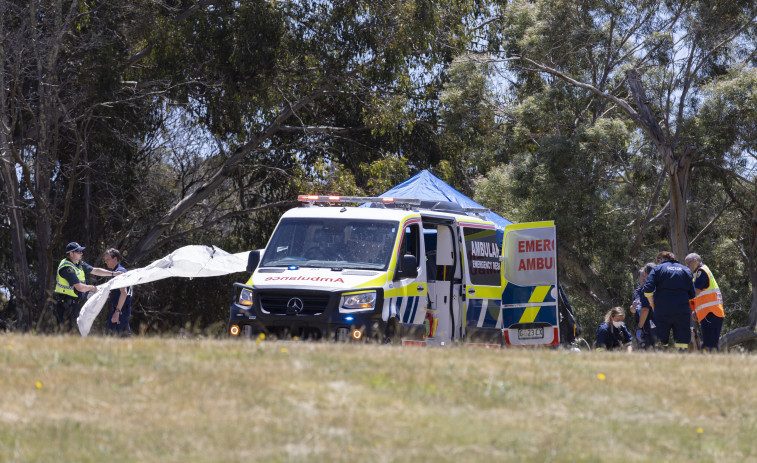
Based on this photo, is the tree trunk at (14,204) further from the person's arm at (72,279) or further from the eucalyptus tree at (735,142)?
the eucalyptus tree at (735,142)

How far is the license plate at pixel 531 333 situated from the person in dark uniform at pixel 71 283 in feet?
19.7

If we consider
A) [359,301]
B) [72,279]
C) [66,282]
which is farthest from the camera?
[66,282]

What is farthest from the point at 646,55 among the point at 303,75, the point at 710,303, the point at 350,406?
the point at 350,406

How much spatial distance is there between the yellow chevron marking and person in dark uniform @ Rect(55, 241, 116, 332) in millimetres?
6013

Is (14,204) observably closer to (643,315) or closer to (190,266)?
(190,266)

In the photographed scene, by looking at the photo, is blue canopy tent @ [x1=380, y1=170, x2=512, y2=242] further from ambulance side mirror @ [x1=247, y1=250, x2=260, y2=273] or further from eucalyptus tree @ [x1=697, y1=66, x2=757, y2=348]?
eucalyptus tree @ [x1=697, y1=66, x2=757, y2=348]

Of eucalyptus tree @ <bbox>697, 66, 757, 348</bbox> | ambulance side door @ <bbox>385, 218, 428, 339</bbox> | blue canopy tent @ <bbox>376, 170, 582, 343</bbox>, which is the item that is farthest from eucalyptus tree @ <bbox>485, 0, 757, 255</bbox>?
ambulance side door @ <bbox>385, 218, 428, 339</bbox>

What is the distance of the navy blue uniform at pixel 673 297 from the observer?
12.6 m

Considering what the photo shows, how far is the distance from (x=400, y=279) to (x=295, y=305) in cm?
144

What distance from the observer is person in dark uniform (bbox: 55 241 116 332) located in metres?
13.6

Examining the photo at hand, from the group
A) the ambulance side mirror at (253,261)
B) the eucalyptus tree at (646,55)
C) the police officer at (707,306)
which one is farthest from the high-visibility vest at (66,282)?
the eucalyptus tree at (646,55)

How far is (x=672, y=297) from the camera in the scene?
12656 millimetres

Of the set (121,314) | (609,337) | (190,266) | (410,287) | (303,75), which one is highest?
(303,75)

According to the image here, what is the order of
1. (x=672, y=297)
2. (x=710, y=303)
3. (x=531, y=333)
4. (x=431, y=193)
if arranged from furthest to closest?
(x=431, y=193), (x=531, y=333), (x=710, y=303), (x=672, y=297)
